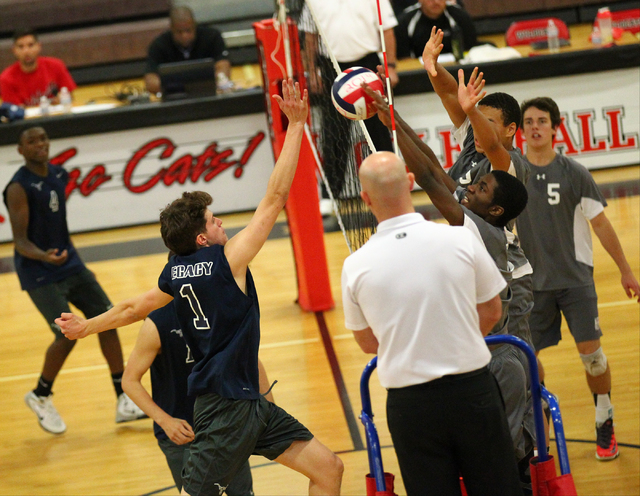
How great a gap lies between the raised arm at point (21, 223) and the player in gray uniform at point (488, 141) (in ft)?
10.3

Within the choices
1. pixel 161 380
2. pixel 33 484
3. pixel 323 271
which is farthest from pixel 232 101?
pixel 161 380

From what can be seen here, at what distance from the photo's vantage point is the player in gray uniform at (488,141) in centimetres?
362

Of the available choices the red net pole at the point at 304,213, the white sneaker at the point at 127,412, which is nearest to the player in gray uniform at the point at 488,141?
the red net pole at the point at 304,213

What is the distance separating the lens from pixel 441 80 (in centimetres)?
415

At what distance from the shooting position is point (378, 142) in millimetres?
6699

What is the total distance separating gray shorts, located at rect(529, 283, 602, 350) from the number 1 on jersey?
2.20 metres

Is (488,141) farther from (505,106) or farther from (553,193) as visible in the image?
(553,193)

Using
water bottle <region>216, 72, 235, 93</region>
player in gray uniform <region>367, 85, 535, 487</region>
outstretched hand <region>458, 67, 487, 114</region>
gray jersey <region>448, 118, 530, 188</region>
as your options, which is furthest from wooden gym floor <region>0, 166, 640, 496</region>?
water bottle <region>216, 72, 235, 93</region>

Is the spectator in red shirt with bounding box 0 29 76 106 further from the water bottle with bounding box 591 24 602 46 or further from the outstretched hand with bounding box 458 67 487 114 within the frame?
the outstretched hand with bounding box 458 67 487 114

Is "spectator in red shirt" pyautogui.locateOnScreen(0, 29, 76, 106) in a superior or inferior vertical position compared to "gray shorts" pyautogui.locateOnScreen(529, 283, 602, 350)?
superior

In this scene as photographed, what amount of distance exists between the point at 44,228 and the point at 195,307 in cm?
303

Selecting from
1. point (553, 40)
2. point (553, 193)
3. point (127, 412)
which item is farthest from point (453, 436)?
point (553, 40)

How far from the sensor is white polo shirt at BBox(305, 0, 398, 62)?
24.0 ft

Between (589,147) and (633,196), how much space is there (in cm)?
107
